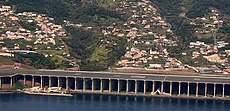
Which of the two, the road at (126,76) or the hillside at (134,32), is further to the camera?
the hillside at (134,32)

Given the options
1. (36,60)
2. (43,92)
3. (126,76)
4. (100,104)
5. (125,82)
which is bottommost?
(100,104)

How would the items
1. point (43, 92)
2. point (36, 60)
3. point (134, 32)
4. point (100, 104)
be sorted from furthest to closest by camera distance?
point (134, 32) → point (36, 60) → point (43, 92) → point (100, 104)

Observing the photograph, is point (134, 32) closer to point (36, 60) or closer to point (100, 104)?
point (36, 60)

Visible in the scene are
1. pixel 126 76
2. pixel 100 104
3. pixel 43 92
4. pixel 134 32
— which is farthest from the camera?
pixel 134 32

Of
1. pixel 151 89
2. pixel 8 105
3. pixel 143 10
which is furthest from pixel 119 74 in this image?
pixel 143 10

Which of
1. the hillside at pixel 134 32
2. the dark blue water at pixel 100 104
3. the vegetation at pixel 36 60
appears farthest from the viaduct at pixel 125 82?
the hillside at pixel 134 32

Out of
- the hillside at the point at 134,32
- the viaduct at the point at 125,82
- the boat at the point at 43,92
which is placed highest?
the hillside at the point at 134,32

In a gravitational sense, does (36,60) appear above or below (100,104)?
above

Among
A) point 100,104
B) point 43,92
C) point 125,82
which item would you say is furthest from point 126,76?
point 43,92

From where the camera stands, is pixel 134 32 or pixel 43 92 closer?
pixel 43 92

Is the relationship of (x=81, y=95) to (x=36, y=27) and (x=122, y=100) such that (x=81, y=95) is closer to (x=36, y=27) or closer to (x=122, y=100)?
(x=122, y=100)

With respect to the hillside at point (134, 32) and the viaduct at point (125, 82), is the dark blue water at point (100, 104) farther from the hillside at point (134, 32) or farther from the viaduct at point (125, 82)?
the hillside at point (134, 32)
